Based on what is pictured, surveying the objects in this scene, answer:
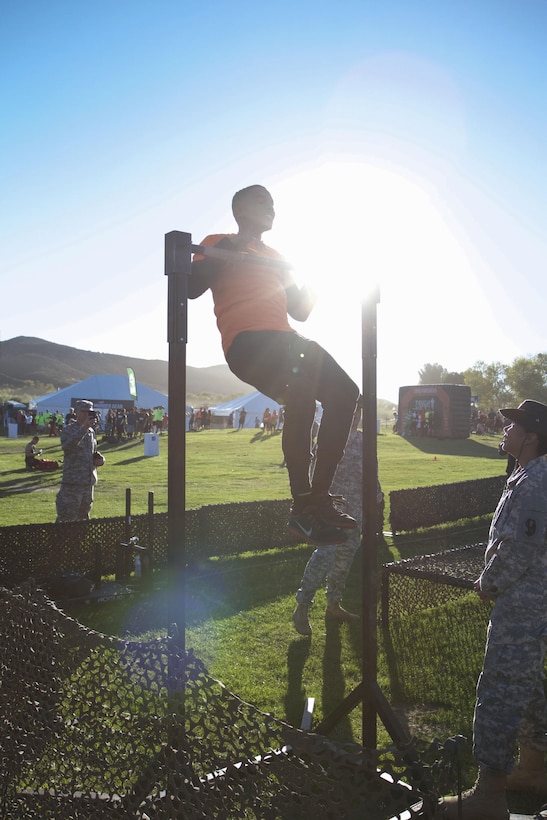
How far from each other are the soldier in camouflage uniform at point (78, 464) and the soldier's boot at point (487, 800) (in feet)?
22.0

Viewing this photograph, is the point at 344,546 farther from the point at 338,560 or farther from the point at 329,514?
the point at 329,514

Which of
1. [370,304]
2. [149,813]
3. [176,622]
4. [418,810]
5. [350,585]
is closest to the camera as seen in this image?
[418,810]

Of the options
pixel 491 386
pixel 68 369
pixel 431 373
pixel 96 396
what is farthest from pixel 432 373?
pixel 96 396

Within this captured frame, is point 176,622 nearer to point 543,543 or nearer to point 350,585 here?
point 543,543

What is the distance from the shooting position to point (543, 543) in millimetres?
3557

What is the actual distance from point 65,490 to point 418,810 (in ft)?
26.6

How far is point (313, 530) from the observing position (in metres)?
3.01

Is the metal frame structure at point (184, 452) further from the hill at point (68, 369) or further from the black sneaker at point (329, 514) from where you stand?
the hill at point (68, 369)

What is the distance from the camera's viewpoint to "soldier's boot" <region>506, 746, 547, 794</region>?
13.0 feet

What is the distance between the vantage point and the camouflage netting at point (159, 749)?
2105mm

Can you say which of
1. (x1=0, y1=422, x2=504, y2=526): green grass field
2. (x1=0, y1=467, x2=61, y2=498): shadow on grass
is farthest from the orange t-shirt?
(x1=0, y1=467, x2=61, y2=498): shadow on grass

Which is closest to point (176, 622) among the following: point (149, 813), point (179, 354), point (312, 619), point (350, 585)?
point (149, 813)

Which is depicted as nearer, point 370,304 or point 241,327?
point 241,327

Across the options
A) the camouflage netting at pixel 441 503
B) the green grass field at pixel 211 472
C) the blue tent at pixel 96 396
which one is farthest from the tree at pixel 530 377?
the camouflage netting at pixel 441 503
